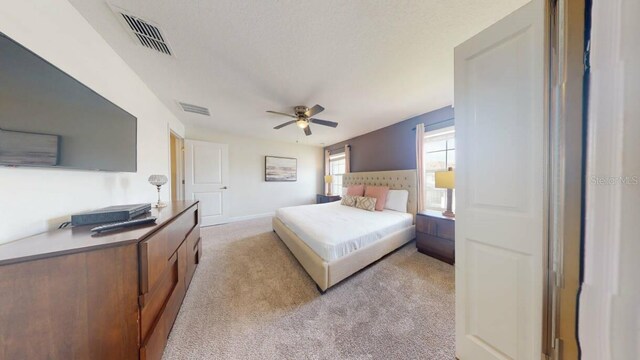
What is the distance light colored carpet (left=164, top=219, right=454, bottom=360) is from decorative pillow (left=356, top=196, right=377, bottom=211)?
95cm

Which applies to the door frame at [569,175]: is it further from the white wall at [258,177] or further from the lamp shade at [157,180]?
the white wall at [258,177]

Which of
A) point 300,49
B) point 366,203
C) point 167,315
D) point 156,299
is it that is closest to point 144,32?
point 300,49

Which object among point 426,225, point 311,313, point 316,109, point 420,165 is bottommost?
point 311,313

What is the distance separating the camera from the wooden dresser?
2.28 feet

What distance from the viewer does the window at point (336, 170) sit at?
17.1ft

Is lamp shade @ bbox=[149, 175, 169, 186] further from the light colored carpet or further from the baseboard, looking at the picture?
→ the baseboard

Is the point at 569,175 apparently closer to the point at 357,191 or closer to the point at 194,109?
the point at 357,191

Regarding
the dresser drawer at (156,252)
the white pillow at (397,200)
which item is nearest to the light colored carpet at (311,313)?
the dresser drawer at (156,252)

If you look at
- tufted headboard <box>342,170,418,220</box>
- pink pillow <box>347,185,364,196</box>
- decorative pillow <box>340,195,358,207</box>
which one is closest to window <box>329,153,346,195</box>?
tufted headboard <box>342,170,418,220</box>

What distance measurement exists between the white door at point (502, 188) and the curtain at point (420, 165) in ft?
7.07

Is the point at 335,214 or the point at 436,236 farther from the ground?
the point at 335,214

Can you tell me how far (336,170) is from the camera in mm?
5395

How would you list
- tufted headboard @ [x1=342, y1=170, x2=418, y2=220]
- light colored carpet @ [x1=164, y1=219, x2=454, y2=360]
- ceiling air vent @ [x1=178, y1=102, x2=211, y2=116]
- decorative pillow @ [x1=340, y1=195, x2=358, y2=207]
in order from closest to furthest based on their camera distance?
light colored carpet @ [x1=164, y1=219, x2=454, y2=360] < ceiling air vent @ [x1=178, y1=102, x2=211, y2=116] < tufted headboard @ [x1=342, y1=170, x2=418, y2=220] < decorative pillow @ [x1=340, y1=195, x2=358, y2=207]

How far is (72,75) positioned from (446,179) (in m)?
3.54
